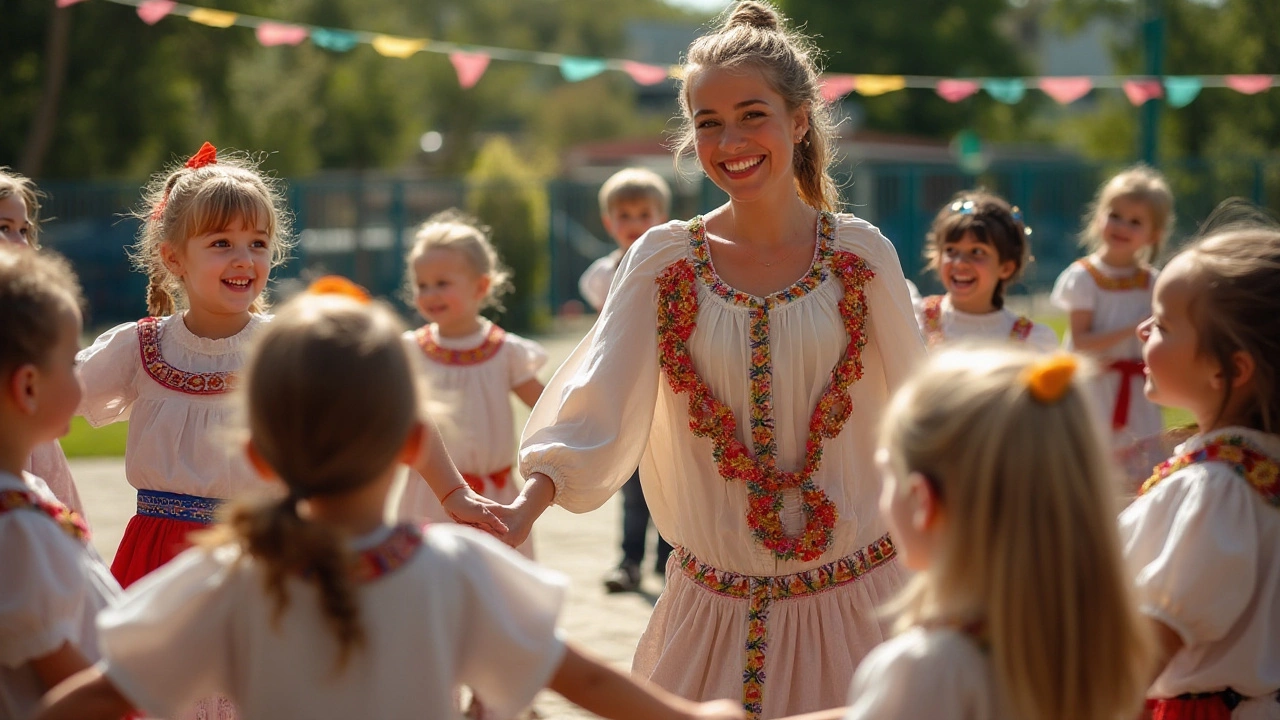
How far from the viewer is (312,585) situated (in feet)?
7.26

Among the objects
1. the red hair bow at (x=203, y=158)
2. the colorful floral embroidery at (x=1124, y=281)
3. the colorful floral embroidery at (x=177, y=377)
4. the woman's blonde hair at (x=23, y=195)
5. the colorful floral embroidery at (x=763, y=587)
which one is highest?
the red hair bow at (x=203, y=158)

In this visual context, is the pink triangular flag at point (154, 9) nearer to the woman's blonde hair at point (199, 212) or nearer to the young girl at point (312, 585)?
the woman's blonde hair at point (199, 212)

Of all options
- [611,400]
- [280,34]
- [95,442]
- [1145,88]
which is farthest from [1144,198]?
[95,442]

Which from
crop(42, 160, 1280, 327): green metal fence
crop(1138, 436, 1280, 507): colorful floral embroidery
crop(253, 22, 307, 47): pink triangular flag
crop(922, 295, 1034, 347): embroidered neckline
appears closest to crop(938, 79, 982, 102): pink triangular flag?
crop(253, 22, 307, 47): pink triangular flag

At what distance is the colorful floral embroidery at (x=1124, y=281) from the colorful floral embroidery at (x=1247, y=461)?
469 cm

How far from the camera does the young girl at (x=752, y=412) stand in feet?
11.4

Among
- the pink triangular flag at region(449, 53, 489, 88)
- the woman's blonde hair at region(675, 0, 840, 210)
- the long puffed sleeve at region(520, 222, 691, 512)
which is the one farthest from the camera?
the pink triangular flag at region(449, 53, 489, 88)

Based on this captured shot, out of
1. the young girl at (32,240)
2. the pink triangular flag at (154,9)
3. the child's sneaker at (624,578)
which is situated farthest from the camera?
the pink triangular flag at (154,9)

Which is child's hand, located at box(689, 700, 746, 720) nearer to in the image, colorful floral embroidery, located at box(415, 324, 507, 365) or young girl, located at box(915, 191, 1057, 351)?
colorful floral embroidery, located at box(415, 324, 507, 365)

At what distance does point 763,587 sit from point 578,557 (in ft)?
14.3

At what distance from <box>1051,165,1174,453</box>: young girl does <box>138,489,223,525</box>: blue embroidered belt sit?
4.66 meters

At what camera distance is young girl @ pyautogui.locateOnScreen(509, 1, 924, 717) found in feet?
11.4

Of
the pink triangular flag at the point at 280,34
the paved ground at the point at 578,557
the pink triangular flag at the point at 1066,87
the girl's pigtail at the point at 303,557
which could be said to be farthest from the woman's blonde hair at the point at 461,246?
the pink triangular flag at the point at 1066,87

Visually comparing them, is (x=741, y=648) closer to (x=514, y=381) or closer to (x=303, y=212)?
(x=514, y=381)
